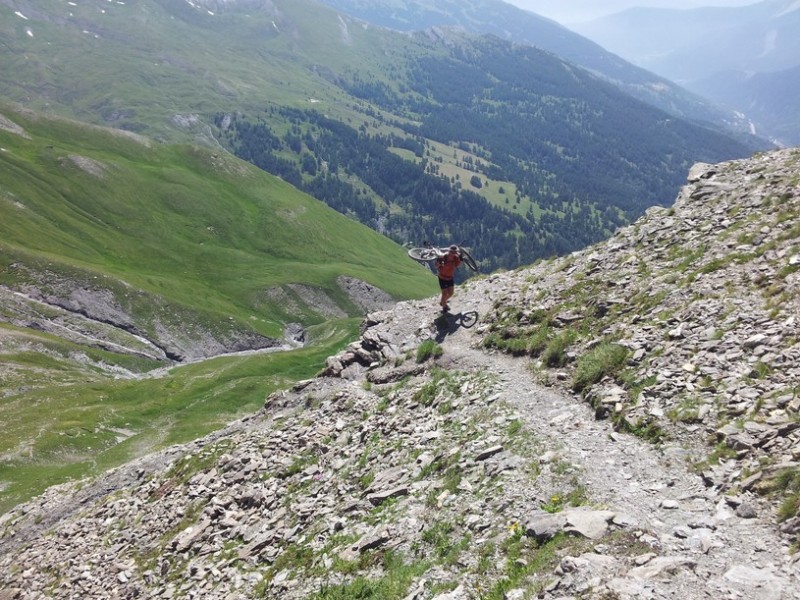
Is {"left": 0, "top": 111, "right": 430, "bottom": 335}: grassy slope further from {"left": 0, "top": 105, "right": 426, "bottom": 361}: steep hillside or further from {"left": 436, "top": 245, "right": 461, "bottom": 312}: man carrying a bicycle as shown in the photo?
{"left": 436, "top": 245, "right": 461, "bottom": 312}: man carrying a bicycle

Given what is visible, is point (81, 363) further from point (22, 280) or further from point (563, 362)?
point (563, 362)

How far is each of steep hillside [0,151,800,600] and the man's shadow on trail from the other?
0.18 metres

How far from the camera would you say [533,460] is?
1823 centimetres

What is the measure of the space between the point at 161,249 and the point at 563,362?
177 m

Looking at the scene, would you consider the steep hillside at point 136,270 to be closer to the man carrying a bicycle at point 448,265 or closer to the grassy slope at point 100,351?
the grassy slope at point 100,351

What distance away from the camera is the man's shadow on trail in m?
35.2

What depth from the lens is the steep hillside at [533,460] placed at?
13.6 metres

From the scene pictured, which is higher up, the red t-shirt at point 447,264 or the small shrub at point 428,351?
the red t-shirt at point 447,264

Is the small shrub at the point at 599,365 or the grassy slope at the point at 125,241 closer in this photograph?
the small shrub at the point at 599,365

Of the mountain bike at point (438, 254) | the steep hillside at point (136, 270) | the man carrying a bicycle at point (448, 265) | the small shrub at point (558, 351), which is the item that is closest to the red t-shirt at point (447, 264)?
the man carrying a bicycle at point (448, 265)

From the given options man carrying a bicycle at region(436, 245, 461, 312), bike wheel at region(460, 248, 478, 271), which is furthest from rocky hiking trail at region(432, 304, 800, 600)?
man carrying a bicycle at region(436, 245, 461, 312)

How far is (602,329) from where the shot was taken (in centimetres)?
2559

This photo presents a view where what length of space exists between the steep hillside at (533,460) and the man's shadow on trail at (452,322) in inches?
7.1

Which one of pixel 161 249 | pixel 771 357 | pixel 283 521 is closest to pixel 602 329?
pixel 771 357
